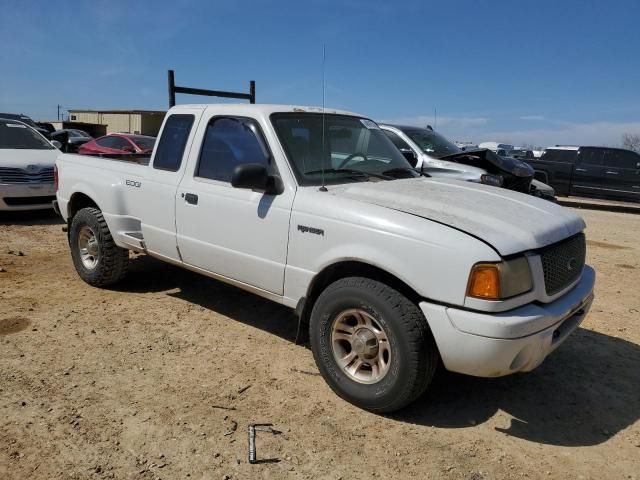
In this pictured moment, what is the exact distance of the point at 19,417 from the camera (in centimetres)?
304

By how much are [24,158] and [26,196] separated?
2.27 ft

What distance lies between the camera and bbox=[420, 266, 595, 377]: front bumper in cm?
270

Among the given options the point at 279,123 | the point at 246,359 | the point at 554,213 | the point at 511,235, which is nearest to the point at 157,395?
the point at 246,359

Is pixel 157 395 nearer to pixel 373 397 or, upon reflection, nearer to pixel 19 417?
pixel 19 417

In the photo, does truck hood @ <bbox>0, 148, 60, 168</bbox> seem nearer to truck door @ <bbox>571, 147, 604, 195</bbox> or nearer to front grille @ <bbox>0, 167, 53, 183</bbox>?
front grille @ <bbox>0, 167, 53, 183</bbox>

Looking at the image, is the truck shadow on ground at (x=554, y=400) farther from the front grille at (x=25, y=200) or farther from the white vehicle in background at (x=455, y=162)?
Result: the front grille at (x=25, y=200)

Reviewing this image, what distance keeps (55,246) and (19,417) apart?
470cm

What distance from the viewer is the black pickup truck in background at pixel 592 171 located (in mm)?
13844

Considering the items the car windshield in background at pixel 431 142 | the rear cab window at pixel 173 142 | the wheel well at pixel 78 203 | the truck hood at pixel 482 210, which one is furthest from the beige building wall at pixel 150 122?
the truck hood at pixel 482 210

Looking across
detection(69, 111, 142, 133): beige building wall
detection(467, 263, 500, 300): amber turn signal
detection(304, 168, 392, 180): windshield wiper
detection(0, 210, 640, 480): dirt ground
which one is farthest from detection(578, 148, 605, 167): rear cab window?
detection(69, 111, 142, 133): beige building wall

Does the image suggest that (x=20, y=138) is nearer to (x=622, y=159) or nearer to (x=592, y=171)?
(x=592, y=171)

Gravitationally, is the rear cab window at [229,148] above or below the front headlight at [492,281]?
above

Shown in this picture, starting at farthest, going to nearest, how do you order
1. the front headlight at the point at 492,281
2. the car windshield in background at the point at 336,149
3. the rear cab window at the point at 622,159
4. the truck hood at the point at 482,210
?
the rear cab window at the point at 622,159
the car windshield in background at the point at 336,149
the truck hood at the point at 482,210
the front headlight at the point at 492,281

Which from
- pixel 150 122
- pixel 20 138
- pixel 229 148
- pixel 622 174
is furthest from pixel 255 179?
pixel 150 122
